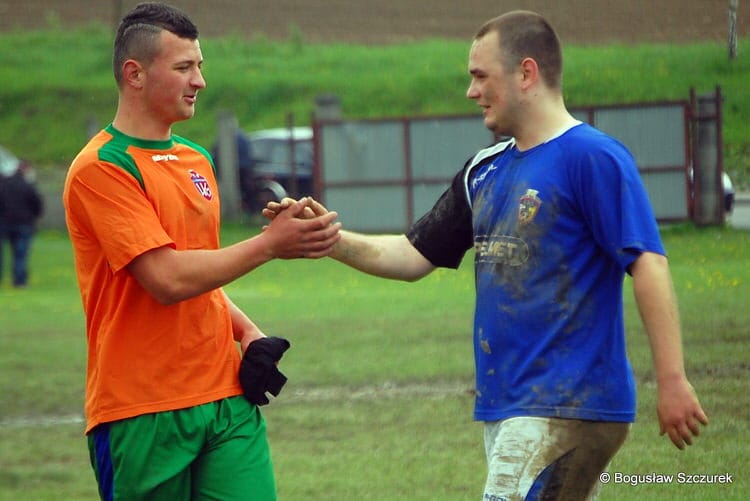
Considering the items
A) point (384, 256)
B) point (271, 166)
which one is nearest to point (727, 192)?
point (384, 256)

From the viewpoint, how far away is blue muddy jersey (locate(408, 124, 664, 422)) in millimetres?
3535

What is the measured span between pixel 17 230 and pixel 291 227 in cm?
1695

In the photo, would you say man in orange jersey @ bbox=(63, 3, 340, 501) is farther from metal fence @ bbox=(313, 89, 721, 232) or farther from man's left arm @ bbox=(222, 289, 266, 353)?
metal fence @ bbox=(313, 89, 721, 232)

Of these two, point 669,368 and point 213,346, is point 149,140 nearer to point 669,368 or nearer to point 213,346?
point 213,346

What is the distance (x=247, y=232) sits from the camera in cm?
2148

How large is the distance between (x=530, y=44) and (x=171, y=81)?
109 cm

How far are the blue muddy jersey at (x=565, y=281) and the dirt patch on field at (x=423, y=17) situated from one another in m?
5.56

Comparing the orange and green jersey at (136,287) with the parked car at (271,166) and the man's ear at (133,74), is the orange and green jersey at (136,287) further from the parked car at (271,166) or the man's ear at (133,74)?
the parked car at (271,166)

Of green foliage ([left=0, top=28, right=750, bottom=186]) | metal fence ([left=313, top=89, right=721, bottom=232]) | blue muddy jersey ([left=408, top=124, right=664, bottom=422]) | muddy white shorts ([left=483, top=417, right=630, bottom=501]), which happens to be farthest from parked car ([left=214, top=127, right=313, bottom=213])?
muddy white shorts ([left=483, top=417, right=630, bottom=501])

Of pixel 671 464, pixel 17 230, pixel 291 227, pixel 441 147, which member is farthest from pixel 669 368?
pixel 17 230

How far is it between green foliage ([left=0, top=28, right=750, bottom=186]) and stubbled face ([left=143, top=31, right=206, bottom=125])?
5.55m

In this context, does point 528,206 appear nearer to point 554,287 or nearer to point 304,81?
point 554,287

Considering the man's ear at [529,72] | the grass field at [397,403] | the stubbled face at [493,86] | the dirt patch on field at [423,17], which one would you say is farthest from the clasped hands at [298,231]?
the dirt patch on field at [423,17]

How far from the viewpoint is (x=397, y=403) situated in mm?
8867
